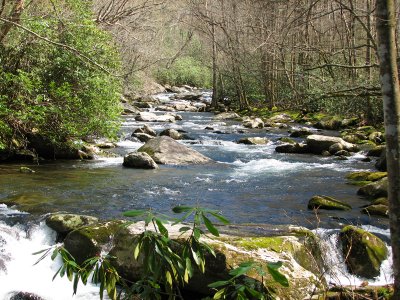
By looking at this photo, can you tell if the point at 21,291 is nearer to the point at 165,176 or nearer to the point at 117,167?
the point at 165,176

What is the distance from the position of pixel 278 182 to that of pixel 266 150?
16.9 ft

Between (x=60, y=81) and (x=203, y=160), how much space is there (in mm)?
4914

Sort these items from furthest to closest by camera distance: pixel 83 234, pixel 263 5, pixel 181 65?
pixel 181 65 < pixel 83 234 < pixel 263 5

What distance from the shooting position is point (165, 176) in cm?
1148

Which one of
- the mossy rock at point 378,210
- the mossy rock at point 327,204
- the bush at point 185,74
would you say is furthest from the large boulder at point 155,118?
the bush at point 185,74

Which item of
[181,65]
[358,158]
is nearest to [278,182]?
[358,158]

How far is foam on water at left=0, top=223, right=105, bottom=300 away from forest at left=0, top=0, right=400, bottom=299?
0.31 feet

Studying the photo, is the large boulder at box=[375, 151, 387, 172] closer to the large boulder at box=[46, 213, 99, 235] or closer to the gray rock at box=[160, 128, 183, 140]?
the large boulder at box=[46, 213, 99, 235]

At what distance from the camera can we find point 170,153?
13.7m

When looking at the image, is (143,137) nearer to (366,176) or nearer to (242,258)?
(366,176)

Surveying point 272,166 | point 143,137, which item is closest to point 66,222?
point 272,166

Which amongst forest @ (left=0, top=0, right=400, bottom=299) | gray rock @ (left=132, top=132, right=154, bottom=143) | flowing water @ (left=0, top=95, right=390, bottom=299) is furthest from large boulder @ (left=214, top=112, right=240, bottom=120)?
flowing water @ (left=0, top=95, right=390, bottom=299)

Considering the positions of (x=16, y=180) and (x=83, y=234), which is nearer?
(x=83, y=234)

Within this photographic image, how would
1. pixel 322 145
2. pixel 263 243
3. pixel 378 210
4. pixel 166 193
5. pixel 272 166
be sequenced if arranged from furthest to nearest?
pixel 322 145 → pixel 272 166 → pixel 166 193 → pixel 378 210 → pixel 263 243
